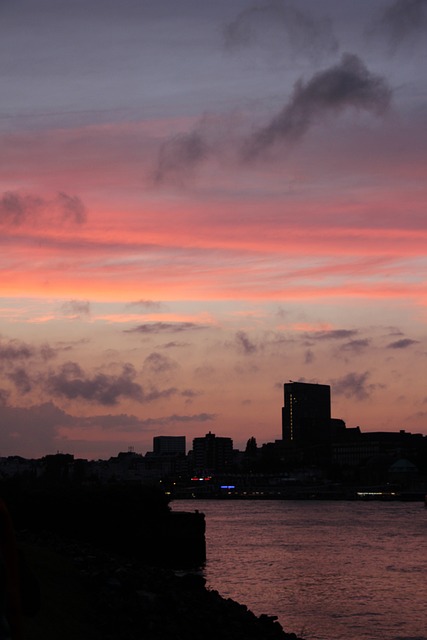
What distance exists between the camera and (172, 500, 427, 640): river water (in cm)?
4297

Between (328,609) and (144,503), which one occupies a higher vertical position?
(144,503)

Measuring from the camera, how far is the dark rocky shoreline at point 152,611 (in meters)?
25.0

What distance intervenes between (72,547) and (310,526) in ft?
341

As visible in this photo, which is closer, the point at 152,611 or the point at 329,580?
the point at 152,611

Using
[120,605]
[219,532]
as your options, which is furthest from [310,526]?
[120,605]

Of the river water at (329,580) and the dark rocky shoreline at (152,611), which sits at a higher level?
the dark rocky shoreline at (152,611)

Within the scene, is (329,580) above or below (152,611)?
below

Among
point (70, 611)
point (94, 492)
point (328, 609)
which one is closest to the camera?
point (70, 611)

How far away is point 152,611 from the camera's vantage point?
2733cm

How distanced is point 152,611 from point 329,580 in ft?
126

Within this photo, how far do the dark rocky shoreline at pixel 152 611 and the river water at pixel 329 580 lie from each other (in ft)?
24.4

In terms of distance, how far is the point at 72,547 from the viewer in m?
41.8

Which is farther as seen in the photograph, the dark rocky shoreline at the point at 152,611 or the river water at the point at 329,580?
the river water at the point at 329,580

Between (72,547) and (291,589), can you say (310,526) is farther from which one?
(72,547)
